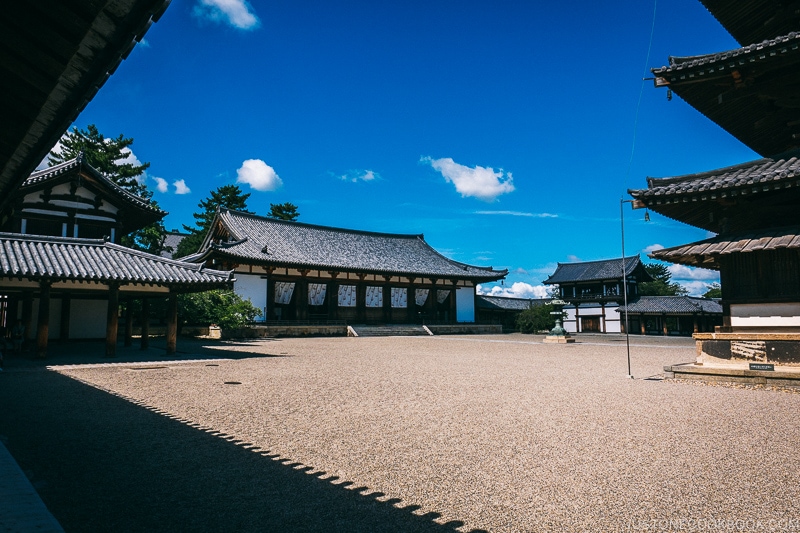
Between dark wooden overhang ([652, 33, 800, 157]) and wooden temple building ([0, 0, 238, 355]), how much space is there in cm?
821

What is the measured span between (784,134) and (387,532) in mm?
9497

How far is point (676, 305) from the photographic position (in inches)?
1372

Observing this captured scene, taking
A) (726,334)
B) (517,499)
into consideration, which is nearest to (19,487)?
(517,499)

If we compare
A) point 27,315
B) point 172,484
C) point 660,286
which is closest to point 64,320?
point 27,315

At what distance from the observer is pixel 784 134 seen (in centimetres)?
791

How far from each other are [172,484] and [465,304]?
31544 millimetres

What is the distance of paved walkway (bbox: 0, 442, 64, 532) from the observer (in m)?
2.61

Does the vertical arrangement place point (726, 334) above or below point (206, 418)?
above

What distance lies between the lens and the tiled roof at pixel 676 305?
33562 mm

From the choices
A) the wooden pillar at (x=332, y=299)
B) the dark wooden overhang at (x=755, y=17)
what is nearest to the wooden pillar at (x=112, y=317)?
the dark wooden overhang at (x=755, y=17)

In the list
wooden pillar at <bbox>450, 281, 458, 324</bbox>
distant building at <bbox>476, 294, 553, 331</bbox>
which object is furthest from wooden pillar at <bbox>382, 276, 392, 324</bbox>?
distant building at <bbox>476, 294, 553, 331</bbox>

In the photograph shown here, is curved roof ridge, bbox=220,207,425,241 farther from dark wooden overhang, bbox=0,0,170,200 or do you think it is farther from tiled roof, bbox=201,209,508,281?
dark wooden overhang, bbox=0,0,170,200

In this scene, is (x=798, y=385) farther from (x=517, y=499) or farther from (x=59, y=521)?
(x=59, y=521)

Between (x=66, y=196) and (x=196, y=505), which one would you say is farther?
(x=66, y=196)
